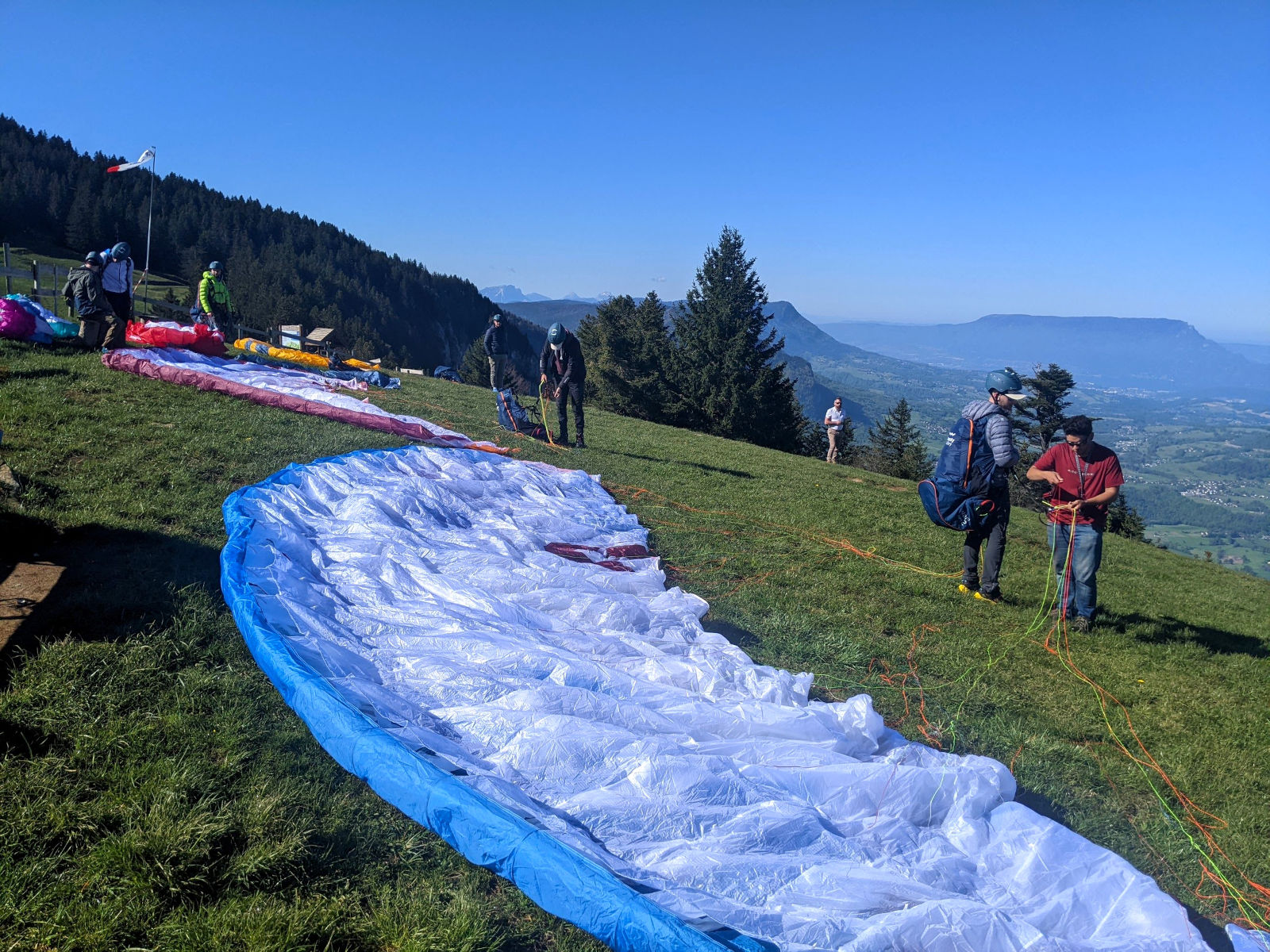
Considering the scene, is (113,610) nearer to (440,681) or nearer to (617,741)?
(440,681)

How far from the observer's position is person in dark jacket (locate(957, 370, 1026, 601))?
632 cm

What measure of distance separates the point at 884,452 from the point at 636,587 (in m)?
42.4

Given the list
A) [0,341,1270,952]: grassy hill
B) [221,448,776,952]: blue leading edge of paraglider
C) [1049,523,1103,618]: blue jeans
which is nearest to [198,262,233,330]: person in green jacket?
[0,341,1270,952]: grassy hill

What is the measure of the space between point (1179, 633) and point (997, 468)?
2936 millimetres

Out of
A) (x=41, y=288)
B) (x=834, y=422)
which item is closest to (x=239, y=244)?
(x=41, y=288)

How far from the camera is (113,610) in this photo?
4031mm

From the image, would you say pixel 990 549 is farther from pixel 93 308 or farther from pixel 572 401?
pixel 93 308

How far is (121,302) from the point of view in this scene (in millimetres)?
11539

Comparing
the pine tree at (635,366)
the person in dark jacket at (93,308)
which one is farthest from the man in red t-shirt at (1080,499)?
the pine tree at (635,366)

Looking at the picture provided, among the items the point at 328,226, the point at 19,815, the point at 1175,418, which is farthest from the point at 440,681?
the point at 1175,418

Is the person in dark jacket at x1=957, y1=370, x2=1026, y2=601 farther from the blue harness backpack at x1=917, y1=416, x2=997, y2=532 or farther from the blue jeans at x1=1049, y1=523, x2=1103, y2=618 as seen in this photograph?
the blue jeans at x1=1049, y1=523, x2=1103, y2=618

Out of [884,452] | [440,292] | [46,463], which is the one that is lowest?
[884,452]

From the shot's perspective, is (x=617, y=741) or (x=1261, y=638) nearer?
(x=617, y=741)

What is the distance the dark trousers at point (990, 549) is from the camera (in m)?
6.77
